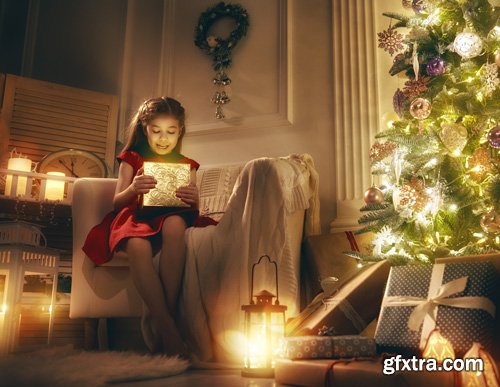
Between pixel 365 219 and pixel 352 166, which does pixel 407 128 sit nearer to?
pixel 365 219

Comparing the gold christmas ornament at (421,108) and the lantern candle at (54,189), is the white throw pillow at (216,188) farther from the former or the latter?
the gold christmas ornament at (421,108)

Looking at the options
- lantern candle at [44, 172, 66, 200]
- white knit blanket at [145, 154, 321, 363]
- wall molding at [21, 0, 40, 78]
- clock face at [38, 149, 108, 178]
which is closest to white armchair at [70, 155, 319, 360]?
white knit blanket at [145, 154, 321, 363]

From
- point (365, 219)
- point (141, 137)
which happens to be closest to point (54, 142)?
point (141, 137)

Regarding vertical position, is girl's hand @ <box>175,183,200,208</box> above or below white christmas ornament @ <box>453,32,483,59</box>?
below

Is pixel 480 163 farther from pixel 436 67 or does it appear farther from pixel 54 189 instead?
pixel 54 189

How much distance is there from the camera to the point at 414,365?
3.38 ft

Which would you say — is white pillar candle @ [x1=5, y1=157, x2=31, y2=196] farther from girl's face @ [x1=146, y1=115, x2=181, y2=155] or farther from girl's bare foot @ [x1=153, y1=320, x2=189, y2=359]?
girl's bare foot @ [x1=153, y1=320, x2=189, y2=359]

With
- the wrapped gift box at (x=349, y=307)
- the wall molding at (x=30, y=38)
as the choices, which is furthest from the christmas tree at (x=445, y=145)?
the wall molding at (x=30, y=38)

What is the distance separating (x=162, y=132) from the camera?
1.98m

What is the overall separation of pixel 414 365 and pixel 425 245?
0.71m

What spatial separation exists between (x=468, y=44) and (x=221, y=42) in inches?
77.1

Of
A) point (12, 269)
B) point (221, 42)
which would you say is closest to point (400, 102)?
point (12, 269)

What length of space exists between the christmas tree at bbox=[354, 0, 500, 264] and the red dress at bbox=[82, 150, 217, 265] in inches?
25.4

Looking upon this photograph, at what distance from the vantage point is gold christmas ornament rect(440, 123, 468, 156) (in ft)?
5.12
